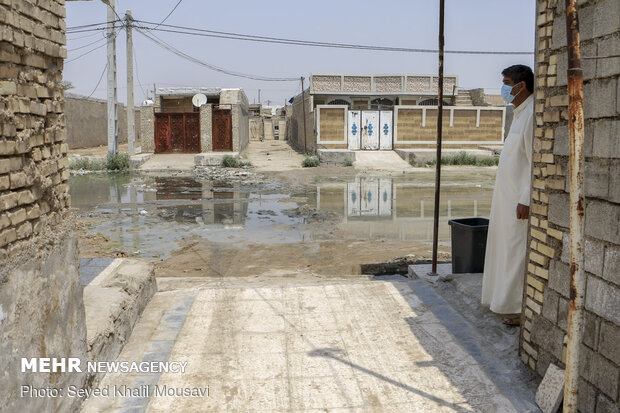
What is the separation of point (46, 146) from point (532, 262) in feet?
9.54

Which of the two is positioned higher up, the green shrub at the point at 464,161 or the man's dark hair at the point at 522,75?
the man's dark hair at the point at 522,75

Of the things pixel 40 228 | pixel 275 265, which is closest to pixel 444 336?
pixel 40 228

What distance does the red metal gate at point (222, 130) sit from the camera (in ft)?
84.9

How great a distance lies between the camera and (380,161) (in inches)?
948

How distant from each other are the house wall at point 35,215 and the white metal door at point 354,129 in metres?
23.5

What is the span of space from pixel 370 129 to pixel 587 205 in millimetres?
23991

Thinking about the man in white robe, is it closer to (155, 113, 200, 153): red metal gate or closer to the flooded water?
the flooded water

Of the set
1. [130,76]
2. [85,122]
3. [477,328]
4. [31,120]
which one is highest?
[130,76]

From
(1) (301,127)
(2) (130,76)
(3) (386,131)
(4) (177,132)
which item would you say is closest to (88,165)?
(2) (130,76)

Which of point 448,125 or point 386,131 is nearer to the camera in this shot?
point 448,125

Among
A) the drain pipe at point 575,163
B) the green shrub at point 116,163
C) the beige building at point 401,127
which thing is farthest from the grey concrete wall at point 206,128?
the drain pipe at point 575,163

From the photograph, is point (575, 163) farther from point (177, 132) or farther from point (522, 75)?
point (177, 132)

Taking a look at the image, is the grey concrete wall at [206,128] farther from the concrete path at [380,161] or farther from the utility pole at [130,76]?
the concrete path at [380,161]

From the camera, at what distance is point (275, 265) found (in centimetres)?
743
